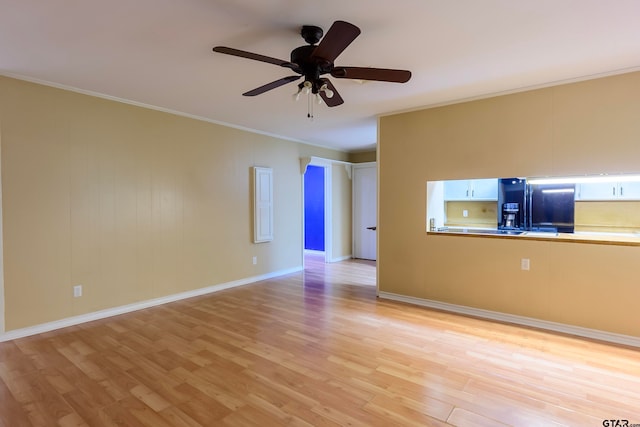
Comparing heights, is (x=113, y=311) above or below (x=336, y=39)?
below

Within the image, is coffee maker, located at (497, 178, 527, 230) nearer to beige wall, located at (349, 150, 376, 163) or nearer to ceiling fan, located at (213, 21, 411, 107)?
ceiling fan, located at (213, 21, 411, 107)

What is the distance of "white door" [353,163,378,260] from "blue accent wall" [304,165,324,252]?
1053mm

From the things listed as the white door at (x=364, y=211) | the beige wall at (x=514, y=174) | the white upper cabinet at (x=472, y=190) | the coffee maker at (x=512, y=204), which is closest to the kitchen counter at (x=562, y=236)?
the beige wall at (x=514, y=174)

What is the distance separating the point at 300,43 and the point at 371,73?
644 millimetres

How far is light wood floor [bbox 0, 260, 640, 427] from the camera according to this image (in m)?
1.96

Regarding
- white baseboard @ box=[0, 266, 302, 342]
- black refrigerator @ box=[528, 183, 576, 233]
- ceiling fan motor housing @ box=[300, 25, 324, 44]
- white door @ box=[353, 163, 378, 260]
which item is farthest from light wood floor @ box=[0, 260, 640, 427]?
white door @ box=[353, 163, 378, 260]

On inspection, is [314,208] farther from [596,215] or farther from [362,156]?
[596,215]

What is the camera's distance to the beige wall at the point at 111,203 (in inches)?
122

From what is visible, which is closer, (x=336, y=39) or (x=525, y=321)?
(x=336, y=39)

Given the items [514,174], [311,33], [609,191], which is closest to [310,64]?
[311,33]

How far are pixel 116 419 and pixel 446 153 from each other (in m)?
3.86

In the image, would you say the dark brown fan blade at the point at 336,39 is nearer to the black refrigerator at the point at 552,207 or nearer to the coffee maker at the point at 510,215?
the black refrigerator at the point at 552,207

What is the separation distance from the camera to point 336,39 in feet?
5.93

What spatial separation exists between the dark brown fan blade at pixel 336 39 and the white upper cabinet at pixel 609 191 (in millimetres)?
4168
